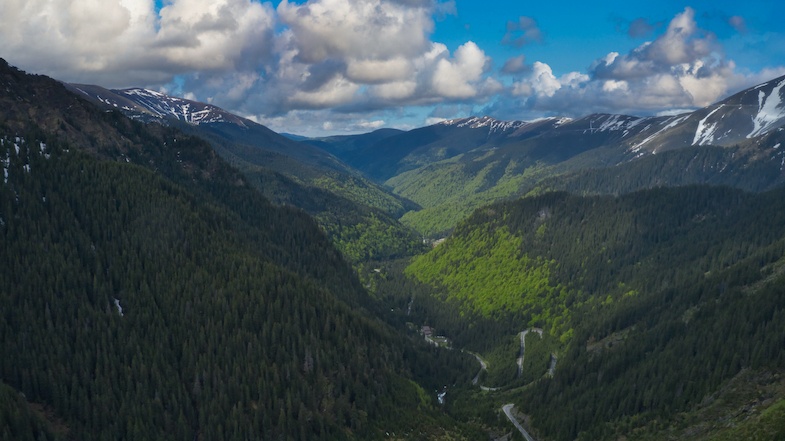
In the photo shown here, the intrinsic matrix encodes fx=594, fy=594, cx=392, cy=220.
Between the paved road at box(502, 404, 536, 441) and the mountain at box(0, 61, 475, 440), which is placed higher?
the mountain at box(0, 61, 475, 440)

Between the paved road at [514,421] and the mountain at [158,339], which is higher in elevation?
the mountain at [158,339]

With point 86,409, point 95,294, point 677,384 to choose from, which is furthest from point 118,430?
point 677,384

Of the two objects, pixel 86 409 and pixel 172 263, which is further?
pixel 172 263

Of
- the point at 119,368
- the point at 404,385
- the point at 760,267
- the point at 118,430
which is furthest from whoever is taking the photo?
the point at 760,267

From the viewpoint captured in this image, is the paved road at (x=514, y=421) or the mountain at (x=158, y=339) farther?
the paved road at (x=514, y=421)

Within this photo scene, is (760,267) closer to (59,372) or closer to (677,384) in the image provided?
(677,384)

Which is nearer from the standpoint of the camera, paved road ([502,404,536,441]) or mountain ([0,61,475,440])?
mountain ([0,61,475,440])

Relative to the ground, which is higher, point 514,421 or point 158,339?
point 158,339

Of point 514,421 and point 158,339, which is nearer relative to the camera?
point 158,339
